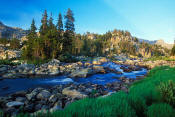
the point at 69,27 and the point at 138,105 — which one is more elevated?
the point at 69,27

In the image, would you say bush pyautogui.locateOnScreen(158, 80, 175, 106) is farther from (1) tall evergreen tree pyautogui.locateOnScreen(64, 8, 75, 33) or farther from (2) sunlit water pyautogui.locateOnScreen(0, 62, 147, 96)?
(1) tall evergreen tree pyautogui.locateOnScreen(64, 8, 75, 33)

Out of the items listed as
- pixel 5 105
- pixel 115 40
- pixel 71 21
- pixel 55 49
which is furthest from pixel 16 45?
pixel 115 40

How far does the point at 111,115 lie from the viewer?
1.81m

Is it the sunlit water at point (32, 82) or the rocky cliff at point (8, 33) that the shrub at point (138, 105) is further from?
the rocky cliff at point (8, 33)

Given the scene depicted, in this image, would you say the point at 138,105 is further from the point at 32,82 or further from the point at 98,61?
the point at 98,61

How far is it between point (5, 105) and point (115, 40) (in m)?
158

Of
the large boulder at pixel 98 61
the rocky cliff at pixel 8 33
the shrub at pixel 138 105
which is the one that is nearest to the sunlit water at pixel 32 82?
the shrub at pixel 138 105

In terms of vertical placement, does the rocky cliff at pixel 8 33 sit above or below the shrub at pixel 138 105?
above

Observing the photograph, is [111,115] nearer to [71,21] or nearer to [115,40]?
[71,21]

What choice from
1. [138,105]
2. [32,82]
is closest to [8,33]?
[32,82]

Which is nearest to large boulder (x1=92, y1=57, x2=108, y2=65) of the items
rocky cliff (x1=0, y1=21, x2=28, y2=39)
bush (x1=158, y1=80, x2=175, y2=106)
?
bush (x1=158, y1=80, x2=175, y2=106)

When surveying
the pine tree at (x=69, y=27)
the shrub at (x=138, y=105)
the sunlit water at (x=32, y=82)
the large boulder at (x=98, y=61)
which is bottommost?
the sunlit water at (x=32, y=82)

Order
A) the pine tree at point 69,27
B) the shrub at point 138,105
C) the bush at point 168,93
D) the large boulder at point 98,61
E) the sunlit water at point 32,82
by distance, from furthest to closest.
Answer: the pine tree at point 69,27
the large boulder at point 98,61
the sunlit water at point 32,82
the bush at point 168,93
the shrub at point 138,105

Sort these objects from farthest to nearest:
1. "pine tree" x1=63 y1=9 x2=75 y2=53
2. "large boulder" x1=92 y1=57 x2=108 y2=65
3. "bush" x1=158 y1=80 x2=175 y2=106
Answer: "pine tree" x1=63 y1=9 x2=75 y2=53 → "large boulder" x1=92 y1=57 x2=108 y2=65 → "bush" x1=158 y1=80 x2=175 y2=106
